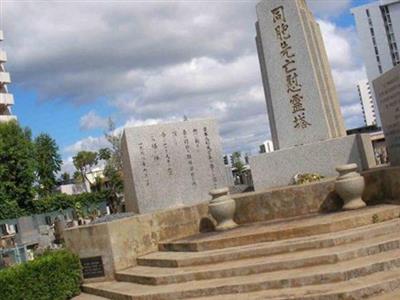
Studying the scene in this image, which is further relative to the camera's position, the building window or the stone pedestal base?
the building window

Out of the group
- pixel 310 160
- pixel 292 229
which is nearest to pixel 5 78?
pixel 310 160

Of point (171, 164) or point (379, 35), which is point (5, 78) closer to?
point (171, 164)

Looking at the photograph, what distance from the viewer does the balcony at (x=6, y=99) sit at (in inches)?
2210

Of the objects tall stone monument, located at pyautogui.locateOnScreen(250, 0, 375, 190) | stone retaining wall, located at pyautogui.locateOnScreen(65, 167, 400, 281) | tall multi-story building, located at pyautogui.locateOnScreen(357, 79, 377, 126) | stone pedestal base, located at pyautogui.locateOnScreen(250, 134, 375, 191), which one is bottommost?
stone retaining wall, located at pyautogui.locateOnScreen(65, 167, 400, 281)

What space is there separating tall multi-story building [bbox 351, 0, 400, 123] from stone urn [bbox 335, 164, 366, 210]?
90.0 meters

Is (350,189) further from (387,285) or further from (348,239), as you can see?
(387,285)

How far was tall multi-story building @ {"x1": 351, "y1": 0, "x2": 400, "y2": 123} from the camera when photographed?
315 ft

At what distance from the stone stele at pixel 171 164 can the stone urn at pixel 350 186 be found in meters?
3.88

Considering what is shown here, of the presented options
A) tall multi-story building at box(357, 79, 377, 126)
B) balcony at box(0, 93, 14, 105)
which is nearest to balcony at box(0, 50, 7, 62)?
balcony at box(0, 93, 14, 105)

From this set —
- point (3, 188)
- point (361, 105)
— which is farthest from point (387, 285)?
point (361, 105)

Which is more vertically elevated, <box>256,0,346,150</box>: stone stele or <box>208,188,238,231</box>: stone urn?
<box>256,0,346,150</box>: stone stele

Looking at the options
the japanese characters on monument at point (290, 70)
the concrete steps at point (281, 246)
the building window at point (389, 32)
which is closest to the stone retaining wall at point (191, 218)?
the concrete steps at point (281, 246)

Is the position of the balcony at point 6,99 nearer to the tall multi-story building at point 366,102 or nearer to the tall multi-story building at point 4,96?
the tall multi-story building at point 4,96

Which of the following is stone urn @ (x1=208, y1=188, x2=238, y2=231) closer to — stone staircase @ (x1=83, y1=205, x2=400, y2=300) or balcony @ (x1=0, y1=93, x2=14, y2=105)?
stone staircase @ (x1=83, y1=205, x2=400, y2=300)
